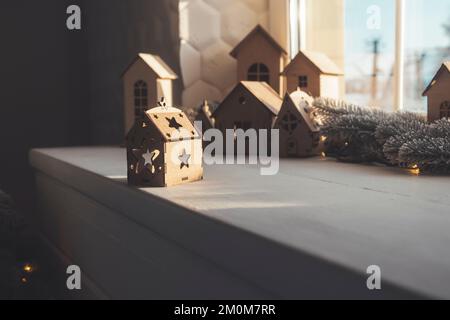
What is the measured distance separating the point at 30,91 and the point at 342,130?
42.6 inches

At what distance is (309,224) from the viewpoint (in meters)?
0.57

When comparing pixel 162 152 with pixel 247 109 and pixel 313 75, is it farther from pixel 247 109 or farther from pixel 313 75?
pixel 313 75

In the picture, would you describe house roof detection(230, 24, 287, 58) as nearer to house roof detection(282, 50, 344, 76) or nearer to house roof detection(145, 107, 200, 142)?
house roof detection(282, 50, 344, 76)

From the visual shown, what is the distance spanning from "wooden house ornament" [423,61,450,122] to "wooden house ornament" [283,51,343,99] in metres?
0.32

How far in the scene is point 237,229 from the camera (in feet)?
1.84

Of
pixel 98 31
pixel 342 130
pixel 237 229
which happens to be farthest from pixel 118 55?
pixel 237 229

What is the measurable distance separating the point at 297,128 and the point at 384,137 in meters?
0.22

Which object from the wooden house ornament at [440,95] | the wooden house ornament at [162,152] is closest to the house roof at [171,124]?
the wooden house ornament at [162,152]

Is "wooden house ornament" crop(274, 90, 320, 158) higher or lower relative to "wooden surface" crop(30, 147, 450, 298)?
higher

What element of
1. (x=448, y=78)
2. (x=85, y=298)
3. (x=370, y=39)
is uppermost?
(x=370, y=39)

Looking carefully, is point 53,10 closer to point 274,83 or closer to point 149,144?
point 274,83

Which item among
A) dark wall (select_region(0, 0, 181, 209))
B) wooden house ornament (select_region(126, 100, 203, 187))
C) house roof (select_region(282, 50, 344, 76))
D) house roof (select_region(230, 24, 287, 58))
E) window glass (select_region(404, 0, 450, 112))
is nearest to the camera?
wooden house ornament (select_region(126, 100, 203, 187))

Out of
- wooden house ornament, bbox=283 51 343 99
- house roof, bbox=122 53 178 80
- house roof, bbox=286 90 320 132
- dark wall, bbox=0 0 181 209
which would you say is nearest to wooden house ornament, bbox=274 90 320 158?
house roof, bbox=286 90 320 132

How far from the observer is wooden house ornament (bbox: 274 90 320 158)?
1.16 m
